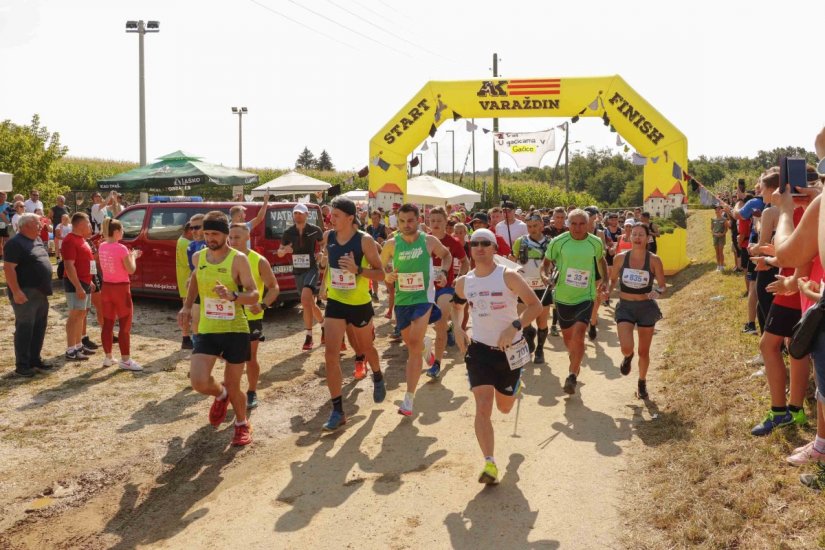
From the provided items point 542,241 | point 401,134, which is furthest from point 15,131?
point 542,241

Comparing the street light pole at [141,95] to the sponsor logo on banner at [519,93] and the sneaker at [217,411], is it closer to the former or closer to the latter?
the sponsor logo on banner at [519,93]

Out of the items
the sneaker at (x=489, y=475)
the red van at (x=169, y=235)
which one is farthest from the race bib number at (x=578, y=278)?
the red van at (x=169, y=235)

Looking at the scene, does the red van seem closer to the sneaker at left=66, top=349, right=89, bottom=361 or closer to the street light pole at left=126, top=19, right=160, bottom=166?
the sneaker at left=66, top=349, right=89, bottom=361

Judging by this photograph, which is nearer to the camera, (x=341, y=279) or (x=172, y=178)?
(x=341, y=279)

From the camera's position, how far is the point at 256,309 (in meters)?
5.69

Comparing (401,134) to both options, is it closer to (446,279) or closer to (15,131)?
(446,279)

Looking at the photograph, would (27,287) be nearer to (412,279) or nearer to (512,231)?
(412,279)

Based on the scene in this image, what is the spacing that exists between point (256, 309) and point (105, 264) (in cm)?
369

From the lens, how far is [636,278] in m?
7.20

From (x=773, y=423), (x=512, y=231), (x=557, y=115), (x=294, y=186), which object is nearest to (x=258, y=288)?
(x=773, y=423)

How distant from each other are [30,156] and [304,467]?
22.3 metres

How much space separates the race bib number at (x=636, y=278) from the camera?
23.5 feet

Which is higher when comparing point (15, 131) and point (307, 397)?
point (15, 131)

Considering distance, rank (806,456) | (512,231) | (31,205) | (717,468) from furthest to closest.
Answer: (31,205) → (512,231) → (717,468) → (806,456)
